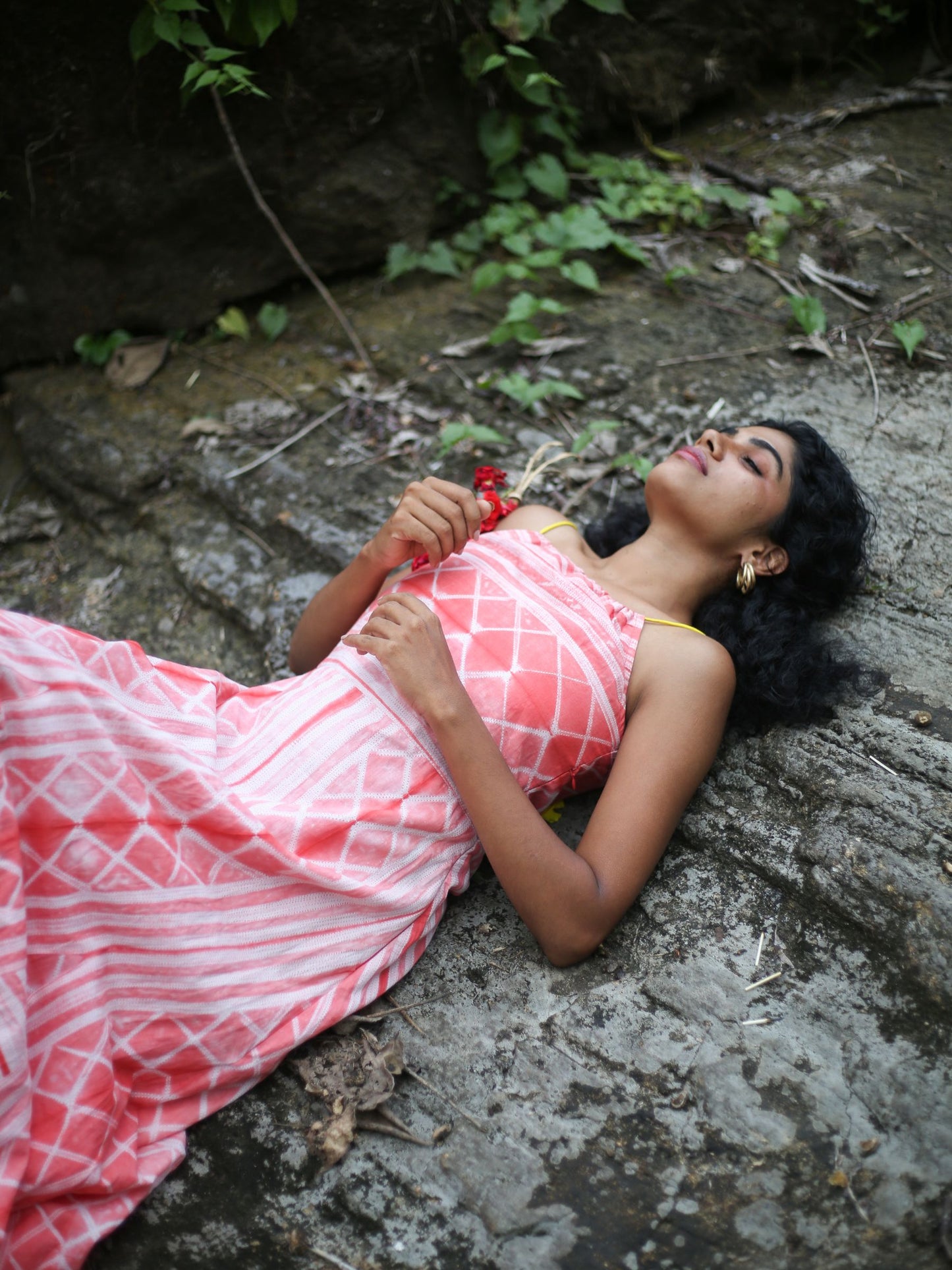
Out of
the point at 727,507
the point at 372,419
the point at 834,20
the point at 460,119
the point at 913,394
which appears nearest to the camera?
the point at 727,507

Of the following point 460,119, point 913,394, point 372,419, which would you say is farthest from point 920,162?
point 372,419

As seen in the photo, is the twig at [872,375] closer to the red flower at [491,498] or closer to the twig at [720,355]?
the twig at [720,355]

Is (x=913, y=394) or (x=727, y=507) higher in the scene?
(x=727, y=507)

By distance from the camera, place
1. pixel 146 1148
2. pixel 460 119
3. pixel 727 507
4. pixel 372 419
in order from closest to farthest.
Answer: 1. pixel 146 1148
2. pixel 727 507
3. pixel 372 419
4. pixel 460 119

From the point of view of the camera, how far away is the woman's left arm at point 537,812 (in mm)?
1916

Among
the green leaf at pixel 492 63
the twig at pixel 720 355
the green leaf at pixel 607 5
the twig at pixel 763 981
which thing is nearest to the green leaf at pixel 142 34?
the green leaf at pixel 492 63

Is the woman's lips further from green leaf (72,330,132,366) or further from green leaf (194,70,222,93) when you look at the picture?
green leaf (72,330,132,366)

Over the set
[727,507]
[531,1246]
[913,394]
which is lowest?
[531,1246]

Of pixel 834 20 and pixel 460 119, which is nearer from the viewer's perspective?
pixel 460 119

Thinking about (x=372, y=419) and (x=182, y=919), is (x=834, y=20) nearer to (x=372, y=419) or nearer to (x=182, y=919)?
(x=372, y=419)

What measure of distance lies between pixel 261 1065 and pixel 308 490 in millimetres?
2132

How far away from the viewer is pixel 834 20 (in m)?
4.81

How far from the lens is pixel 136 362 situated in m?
3.98

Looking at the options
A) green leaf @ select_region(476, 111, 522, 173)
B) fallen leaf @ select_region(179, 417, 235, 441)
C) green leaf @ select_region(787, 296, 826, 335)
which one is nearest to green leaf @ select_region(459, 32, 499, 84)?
green leaf @ select_region(476, 111, 522, 173)
